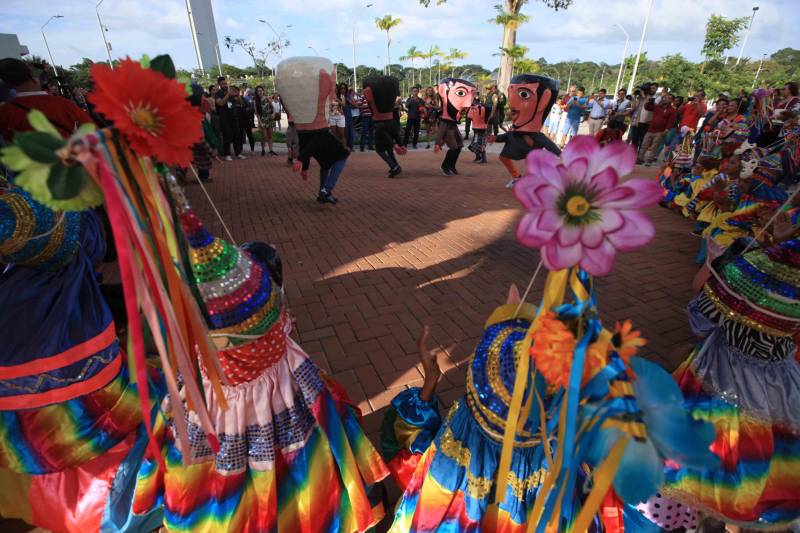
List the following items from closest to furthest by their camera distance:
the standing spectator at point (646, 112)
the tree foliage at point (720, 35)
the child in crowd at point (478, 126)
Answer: the child in crowd at point (478, 126), the standing spectator at point (646, 112), the tree foliage at point (720, 35)

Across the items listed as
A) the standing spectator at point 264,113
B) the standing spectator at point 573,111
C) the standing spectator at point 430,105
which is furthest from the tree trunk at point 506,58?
the standing spectator at point 264,113

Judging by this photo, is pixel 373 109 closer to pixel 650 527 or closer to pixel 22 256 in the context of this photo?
pixel 22 256

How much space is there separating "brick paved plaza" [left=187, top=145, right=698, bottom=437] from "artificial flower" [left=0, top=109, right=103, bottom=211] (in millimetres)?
1958

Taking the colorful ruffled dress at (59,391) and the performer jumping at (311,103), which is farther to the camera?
the performer jumping at (311,103)

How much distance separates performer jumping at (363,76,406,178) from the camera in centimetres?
708

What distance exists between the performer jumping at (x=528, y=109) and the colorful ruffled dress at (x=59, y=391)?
14.4 feet

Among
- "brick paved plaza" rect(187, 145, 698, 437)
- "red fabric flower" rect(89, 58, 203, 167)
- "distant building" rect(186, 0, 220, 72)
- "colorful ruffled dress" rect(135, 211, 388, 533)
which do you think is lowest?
"brick paved plaza" rect(187, 145, 698, 437)

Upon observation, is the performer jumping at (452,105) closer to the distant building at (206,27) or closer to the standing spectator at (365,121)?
the standing spectator at (365,121)

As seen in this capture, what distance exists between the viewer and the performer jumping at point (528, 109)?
504cm

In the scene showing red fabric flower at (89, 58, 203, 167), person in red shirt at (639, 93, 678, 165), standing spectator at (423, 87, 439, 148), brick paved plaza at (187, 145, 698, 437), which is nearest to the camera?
red fabric flower at (89, 58, 203, 167)

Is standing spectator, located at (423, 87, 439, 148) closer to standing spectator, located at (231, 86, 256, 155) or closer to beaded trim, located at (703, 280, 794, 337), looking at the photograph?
standing spectator, located at (231, 86, 256, 155)

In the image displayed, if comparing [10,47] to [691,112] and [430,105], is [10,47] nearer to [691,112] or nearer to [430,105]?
[430,105]

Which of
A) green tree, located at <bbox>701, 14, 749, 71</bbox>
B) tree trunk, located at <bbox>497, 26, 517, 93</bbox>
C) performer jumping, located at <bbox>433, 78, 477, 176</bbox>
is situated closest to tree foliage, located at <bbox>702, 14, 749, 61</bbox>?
green tree, located at <bbox>701, 14, 749, 71</bbox>

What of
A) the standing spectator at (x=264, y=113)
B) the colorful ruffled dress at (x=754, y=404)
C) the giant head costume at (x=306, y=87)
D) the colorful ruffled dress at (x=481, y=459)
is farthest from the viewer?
the standing spectator at (x=264, y=113)
